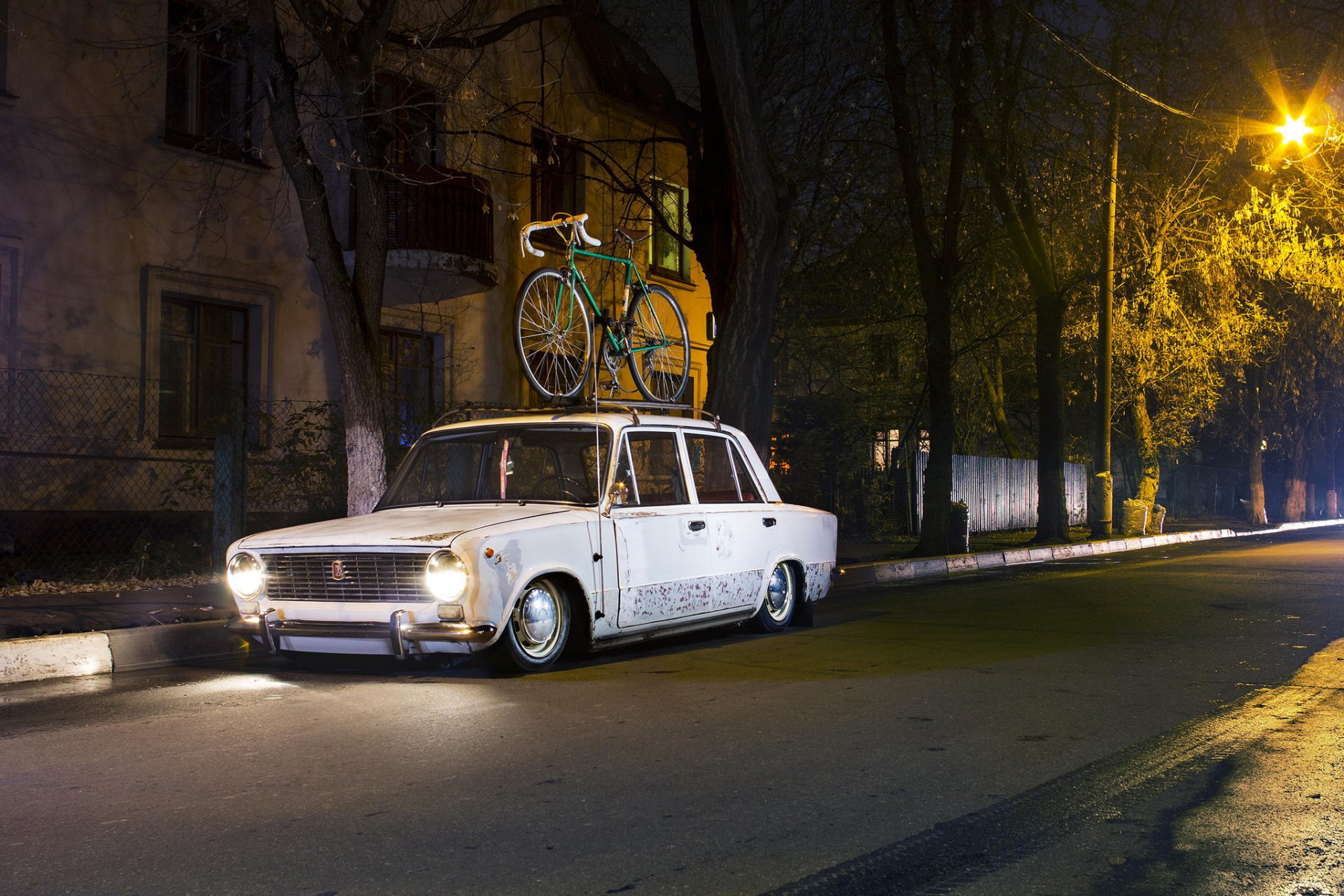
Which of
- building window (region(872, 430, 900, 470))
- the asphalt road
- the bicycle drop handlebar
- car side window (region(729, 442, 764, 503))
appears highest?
the bicycle drop handlebar

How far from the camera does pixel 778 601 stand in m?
10.4

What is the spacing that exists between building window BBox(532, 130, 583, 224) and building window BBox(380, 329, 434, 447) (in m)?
3.43

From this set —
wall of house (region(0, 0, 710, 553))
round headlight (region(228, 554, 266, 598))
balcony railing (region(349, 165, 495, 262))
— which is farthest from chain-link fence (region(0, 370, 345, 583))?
round headlight (region(228, 554, 266, 598))

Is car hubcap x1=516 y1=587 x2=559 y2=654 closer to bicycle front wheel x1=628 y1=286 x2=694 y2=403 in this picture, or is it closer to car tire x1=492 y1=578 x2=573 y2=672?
car tire x1=492 y1=578 x2=573 y2=672

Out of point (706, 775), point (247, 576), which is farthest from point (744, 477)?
point (706, 775)

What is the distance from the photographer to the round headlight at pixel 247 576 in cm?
800

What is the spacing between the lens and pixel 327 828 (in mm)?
4559

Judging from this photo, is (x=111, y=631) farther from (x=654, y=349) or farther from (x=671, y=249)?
(x=671, y=249)

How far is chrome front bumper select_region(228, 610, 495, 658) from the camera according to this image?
7.29m

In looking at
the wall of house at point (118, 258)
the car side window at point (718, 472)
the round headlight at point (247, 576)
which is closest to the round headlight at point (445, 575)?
the round headlight at point (247, 576)

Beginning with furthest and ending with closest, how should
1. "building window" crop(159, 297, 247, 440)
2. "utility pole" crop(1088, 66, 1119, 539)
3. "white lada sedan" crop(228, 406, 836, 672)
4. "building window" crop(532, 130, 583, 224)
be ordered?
"utility pole" crop(1088, 66, 1119, 539)
"building window" crop(532, 130, 583, 224)
"building window" crop(159, 297, 247, 440)
"white lada sedan" crop(228, 406, 836, 672)

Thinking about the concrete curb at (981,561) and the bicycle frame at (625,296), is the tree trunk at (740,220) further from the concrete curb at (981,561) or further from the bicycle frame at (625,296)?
the bicycle frame at (625,296)

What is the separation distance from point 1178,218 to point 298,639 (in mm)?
24042

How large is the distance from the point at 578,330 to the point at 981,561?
10.1m
